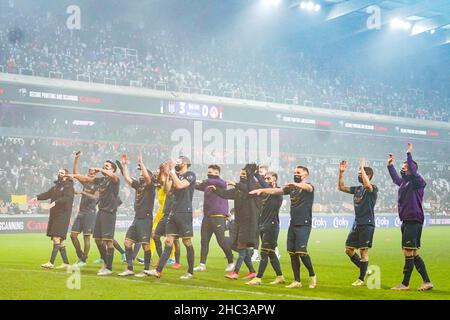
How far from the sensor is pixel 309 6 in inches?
1791

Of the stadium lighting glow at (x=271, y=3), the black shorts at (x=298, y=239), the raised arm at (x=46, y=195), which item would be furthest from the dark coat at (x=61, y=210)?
the stadium lighting glow at (x=271, y=3)

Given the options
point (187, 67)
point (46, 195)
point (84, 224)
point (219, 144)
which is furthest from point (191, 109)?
point (46, 195)

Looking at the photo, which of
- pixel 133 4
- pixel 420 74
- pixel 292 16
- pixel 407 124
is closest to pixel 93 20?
pixel 133 4

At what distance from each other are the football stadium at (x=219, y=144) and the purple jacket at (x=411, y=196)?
0.03 meters

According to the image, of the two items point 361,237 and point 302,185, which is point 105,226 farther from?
point 361,237

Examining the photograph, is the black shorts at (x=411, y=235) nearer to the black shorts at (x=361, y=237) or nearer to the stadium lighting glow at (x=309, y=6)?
the black shorts at (x=361, y=237)

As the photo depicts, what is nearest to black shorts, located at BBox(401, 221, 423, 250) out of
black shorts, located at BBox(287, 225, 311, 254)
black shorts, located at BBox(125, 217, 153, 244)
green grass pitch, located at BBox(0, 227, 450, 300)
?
green grass pitch, located at BBox(0, 227, 450, 300)

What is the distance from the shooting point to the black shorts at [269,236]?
41.5ft

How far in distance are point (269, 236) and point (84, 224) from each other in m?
5.23

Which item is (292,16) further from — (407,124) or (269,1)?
(407,124)

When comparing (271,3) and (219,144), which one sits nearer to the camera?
(219,144)

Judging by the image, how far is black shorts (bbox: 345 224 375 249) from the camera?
42.3 ft

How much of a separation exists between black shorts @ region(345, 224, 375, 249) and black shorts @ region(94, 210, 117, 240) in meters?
4.45
